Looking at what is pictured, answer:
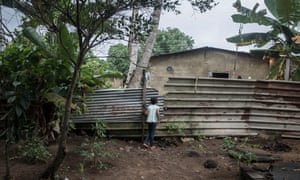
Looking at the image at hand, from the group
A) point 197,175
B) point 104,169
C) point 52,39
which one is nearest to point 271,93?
point 197,175

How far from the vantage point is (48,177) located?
10.7 feet

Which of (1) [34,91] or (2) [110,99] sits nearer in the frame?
(1) [34,91]

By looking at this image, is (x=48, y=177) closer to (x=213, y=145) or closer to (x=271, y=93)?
(x=213, y=145)

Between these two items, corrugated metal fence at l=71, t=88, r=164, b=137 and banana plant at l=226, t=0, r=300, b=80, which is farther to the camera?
banana plant at l=226, t=0, r=300, b=80

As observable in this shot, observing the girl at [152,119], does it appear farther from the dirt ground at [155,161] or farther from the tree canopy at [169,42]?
the tree canopy at [169,42]

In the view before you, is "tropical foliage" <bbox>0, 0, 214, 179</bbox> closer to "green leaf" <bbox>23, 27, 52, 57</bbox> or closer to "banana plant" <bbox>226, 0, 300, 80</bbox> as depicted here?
"green leaf" <bbox>23, 27, 52, 57</bbox>

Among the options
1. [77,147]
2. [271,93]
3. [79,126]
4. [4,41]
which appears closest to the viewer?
[4,41]

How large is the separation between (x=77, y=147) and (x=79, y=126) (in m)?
0.90

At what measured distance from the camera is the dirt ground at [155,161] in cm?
371

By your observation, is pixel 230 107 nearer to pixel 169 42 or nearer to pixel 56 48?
pixel 56 48

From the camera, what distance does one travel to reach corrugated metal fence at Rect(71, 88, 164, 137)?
5371 millimetres

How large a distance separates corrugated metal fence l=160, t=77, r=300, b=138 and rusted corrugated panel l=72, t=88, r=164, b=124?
668 millimetres

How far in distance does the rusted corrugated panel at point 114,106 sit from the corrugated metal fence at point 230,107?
668 mm

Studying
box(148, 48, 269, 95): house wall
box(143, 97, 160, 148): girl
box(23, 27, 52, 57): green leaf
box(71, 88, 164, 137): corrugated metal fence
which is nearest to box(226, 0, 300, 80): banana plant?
box(148, 48, 269, 95): house wall
